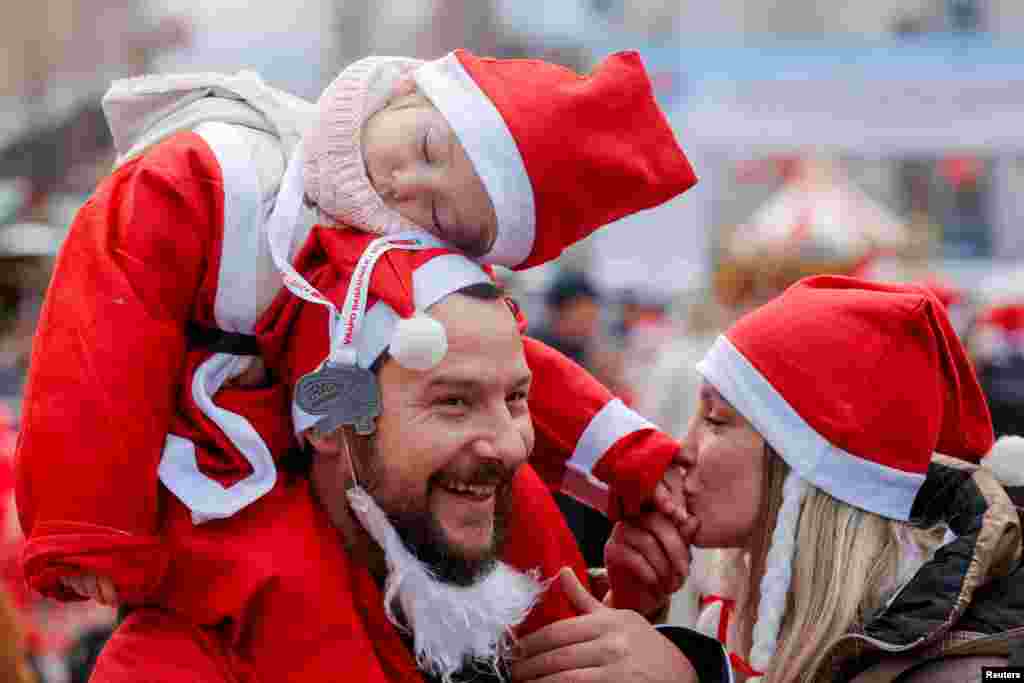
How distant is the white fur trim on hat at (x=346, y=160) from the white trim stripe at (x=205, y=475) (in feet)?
0.96

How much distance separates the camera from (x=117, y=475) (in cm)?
188

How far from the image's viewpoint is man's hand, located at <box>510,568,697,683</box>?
7.19 feet

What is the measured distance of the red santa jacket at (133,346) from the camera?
1.87 m

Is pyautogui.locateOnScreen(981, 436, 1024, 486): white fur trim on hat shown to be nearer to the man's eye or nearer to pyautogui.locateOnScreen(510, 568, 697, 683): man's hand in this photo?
pyautogui.locateOnScreen(510, 568, 697, 683): man's hand

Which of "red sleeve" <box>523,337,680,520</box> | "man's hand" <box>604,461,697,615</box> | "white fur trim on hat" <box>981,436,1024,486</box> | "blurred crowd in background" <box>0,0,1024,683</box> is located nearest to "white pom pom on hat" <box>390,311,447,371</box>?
"red sleeve" <box>523,337,680,520</box>

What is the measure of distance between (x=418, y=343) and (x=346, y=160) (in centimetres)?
31

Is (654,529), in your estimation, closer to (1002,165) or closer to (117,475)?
(117,475)

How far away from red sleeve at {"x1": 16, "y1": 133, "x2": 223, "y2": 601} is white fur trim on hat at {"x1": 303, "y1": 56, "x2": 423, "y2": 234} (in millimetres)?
156

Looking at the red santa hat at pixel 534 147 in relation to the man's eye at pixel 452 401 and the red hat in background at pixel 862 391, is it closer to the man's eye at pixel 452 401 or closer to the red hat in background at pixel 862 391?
the man's eye at pixel 452 401

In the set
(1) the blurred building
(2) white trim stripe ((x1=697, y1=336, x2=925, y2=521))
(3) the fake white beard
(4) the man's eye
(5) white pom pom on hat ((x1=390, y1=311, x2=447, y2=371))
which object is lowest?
(1) the blurred building

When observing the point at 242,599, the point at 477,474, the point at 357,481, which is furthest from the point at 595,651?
the point at 242,599

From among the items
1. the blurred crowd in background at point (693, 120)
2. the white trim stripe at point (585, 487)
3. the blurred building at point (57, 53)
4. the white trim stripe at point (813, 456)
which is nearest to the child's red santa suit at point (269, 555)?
the white trim stripe at point (585, 487)

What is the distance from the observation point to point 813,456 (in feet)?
8.09

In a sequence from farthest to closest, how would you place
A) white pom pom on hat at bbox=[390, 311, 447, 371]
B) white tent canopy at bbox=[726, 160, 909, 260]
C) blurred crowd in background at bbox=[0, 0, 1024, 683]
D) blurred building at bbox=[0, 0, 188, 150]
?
1. blurred building at bbox=[0, 0, 188, 150]
2. blurred crowd in background at bbox=[0, 0, 1024, 683]
3. white tent canopy at bbox=[726, 160, 909, 260]
4. white pom pom on hat at bbox=[390, 311, 447, 371]
